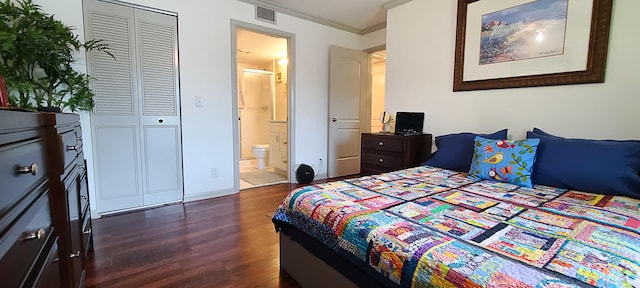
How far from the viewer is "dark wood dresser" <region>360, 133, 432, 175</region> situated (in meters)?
2.84

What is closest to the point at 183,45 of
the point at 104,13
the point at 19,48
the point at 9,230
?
the point at 104,13

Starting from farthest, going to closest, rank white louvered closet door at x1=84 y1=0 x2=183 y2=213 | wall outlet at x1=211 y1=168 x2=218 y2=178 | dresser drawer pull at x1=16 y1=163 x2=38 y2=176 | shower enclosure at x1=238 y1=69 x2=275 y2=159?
shower enclosure at x1=238 y1=69 x2=275 y2=159 → wall outlet at x1=211 y1=168 x2=218 y2=178 → white louvered closet door at x1=84 y1=0 x2=183 y2=213 → dresser drawer pull at x1=16 y1=163 x2=38 y2=176

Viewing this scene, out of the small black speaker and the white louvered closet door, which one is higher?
the white louvered closet door

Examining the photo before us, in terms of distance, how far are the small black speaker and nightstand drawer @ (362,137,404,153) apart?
3.37 feet

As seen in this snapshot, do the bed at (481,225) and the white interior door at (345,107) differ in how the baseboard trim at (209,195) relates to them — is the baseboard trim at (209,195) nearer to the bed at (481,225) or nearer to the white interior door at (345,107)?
the white interior door at (345,107)

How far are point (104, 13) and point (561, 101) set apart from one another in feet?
13.2

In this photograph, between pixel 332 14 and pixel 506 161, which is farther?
pixel 332 14

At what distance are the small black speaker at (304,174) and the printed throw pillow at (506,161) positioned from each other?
228 cm

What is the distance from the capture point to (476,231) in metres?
1.08

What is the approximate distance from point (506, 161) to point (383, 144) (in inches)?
50.7

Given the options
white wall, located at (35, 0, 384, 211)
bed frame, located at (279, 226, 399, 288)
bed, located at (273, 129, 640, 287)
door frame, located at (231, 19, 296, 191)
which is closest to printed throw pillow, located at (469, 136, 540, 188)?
bed, located at (273, 129, 640, 287)

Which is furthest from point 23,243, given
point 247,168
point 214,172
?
point 247,168

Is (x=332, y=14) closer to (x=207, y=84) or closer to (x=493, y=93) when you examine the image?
(x=207, y=84)

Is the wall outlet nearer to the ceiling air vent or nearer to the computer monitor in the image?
the ceiling air vent
